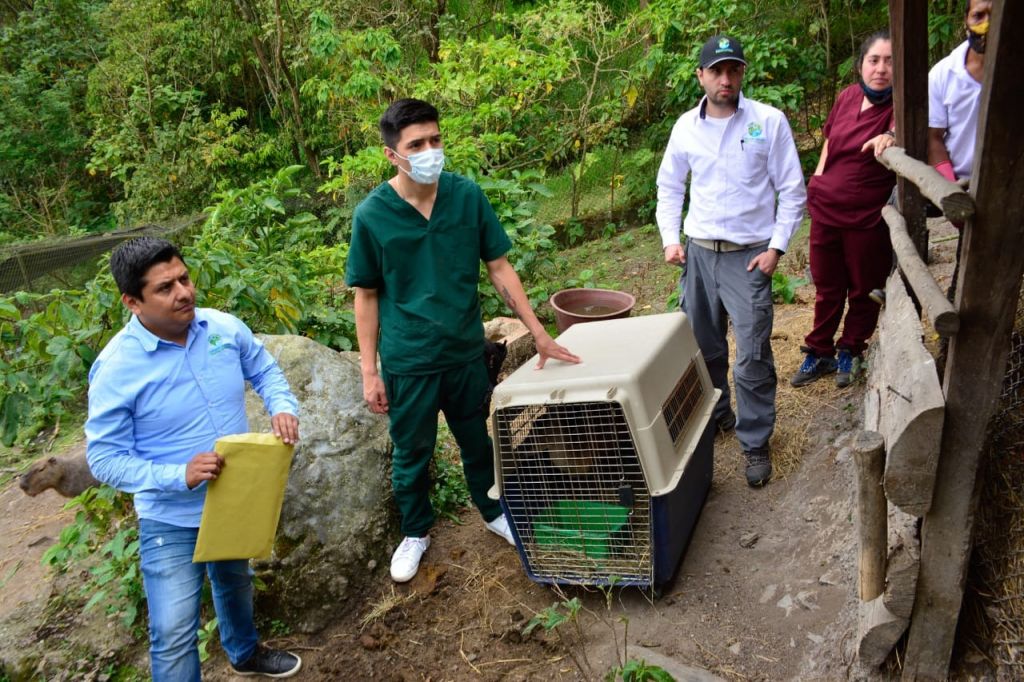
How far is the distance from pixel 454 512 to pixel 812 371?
214cm

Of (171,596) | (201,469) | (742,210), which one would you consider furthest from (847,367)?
(171,596)

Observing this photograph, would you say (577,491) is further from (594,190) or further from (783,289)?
(594,190)

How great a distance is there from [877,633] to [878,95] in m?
2.47

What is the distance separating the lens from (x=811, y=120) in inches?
330

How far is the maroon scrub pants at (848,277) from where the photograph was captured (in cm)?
360

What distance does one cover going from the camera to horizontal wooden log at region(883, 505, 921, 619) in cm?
205

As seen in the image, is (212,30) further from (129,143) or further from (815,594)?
(815,594)

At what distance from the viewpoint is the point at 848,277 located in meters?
3.81

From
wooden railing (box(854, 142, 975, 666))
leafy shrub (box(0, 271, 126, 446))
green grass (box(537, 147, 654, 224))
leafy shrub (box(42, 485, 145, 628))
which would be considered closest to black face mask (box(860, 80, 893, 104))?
wooden railing (box(854, 142, 975, 666))

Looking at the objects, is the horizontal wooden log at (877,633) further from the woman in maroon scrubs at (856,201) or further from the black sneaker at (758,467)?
the woman in maroon scrubs at (856,201)

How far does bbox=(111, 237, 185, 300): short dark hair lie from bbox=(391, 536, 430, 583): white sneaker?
1729 mm

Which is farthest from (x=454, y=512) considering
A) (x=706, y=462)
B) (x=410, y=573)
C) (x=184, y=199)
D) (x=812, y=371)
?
(x=184, y=199)

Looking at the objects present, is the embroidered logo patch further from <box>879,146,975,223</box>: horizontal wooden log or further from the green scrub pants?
<box>879,146,975,223</box>: horizontal wooden log

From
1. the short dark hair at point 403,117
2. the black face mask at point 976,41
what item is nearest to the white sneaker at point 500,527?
the short dark hair at point 403,117
